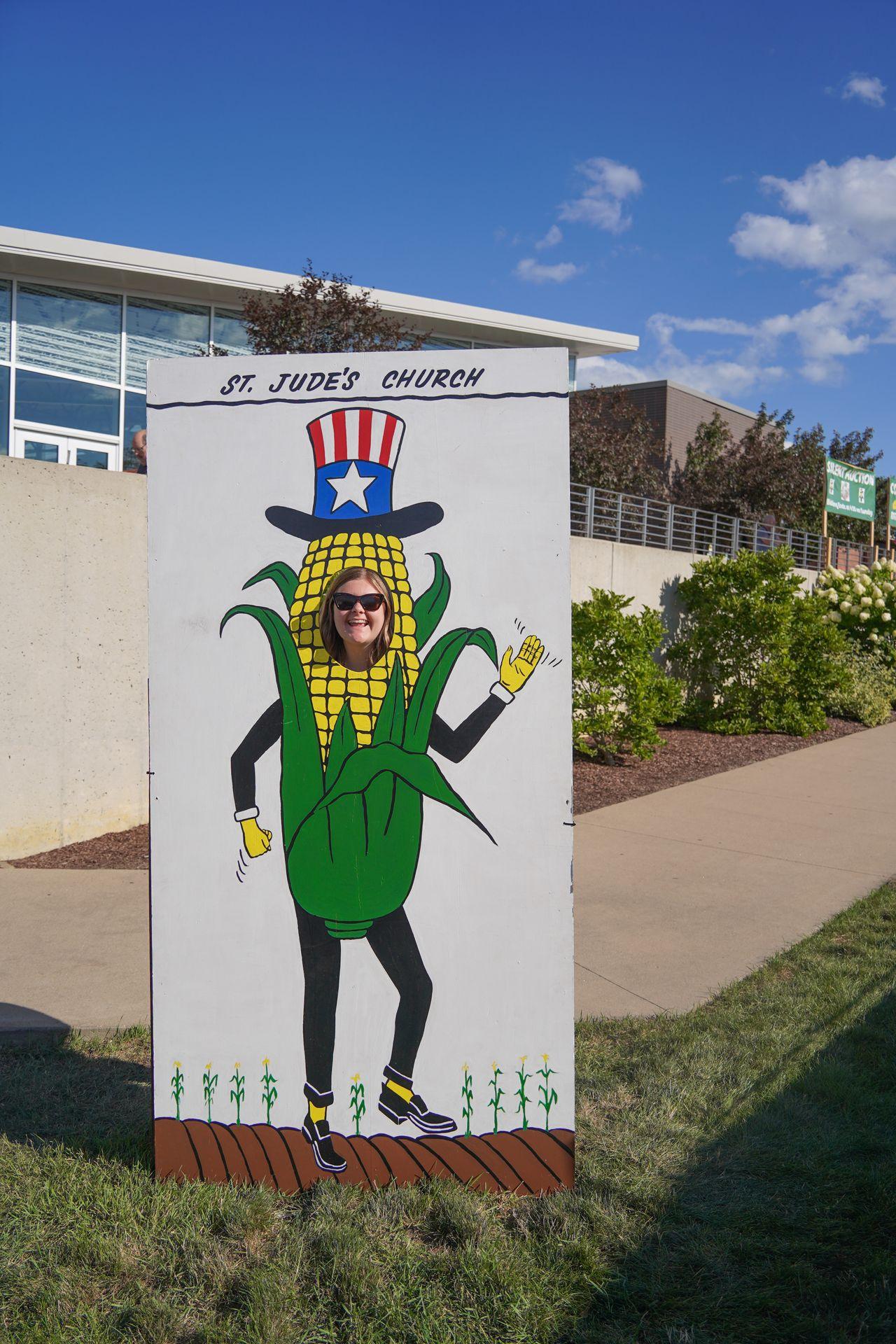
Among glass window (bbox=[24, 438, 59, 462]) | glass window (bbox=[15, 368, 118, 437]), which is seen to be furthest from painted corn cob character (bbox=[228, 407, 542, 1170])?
glass window (bbox=[15, 368, 118, 437])

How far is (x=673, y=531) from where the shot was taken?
55.6 feet

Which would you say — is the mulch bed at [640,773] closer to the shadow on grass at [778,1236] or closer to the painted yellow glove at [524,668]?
the painted yellow glove at [524,668]

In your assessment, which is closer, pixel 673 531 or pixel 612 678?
pixel 612 678

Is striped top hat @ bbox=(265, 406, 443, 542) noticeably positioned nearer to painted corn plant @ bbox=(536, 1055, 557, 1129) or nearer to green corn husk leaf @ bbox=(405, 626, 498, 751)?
green corn husk leaf @ bbox=(405, 626, 498, 751)

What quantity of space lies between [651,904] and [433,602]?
359cm

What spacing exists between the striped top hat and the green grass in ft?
6.39

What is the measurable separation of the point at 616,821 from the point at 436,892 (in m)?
5.32

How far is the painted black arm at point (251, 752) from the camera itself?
312cm

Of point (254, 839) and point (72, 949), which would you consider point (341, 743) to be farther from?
point (72, 949)

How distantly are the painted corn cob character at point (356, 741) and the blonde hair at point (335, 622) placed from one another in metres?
0.01

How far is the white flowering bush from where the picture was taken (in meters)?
17.1

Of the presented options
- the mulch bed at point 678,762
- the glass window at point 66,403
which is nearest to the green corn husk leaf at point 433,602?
the mulch bed at point 678,762

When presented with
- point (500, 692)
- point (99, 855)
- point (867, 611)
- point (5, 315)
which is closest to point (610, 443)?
point (867, 611)

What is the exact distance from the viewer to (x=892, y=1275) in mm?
2729
